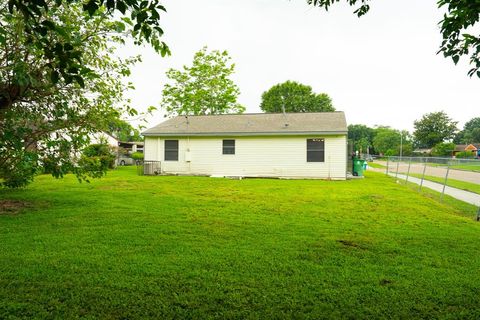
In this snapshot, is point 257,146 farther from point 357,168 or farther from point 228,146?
point 357,168

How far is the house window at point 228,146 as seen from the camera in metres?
17.2

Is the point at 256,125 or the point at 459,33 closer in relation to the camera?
the point at 459,33

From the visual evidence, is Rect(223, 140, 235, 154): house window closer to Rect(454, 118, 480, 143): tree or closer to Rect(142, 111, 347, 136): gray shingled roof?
Rect(142, 111, 347, 136): gray shingled roof

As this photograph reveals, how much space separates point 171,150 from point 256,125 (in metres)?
5.42

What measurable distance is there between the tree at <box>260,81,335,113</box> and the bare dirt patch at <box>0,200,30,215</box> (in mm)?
41374

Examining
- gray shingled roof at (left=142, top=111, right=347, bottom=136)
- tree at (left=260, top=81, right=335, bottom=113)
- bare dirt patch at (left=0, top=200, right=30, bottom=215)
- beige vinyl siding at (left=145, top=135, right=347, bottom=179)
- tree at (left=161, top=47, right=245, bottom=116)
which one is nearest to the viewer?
bare dirt patch at (left=0, top=200, right=30, bottom=215)

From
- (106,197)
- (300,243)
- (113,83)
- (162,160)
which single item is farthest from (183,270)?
(162,160)

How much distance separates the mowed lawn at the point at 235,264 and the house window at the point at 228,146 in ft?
33.6

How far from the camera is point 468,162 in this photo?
25.1 ft

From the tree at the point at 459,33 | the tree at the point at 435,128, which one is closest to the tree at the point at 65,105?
the tree at the point at 459,33

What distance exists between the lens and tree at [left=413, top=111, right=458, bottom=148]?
240 feet

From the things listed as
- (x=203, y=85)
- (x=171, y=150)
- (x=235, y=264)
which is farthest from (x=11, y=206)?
(x=203, y=85)

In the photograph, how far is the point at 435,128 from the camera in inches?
2938

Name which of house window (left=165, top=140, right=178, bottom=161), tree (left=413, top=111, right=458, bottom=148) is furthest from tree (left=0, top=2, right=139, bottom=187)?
tree (left=413, top=111, right=458, bottom=148)
